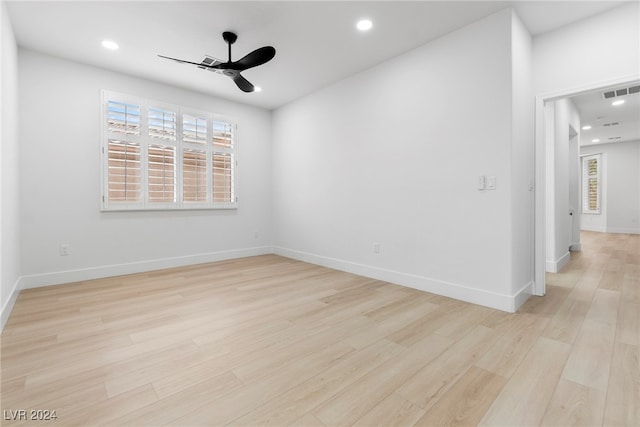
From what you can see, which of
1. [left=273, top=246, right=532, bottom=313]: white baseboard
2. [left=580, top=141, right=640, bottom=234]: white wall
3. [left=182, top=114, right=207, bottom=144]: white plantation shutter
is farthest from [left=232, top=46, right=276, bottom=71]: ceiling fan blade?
[left=580, top=141, right=640, bottom=234]: white wall

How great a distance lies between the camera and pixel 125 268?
4129mm

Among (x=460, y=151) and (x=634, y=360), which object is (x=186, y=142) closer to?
(x=460, y=151)

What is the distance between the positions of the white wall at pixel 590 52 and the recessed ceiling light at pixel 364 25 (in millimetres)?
1815

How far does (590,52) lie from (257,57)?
3.19m

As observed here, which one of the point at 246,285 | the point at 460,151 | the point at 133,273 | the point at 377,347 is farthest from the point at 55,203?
the point at 460,151

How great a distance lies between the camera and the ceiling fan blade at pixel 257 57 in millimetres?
2732

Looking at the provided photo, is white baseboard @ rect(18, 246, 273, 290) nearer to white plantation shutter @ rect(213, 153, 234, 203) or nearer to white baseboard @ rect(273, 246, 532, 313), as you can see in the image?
white plantation shutter @ rect(213, 153, 234, 203)

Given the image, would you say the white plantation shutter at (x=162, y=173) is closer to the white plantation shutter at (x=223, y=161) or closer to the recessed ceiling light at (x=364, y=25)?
the white plantation shutter at (x=223, y=161)

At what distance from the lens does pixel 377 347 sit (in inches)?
81.4

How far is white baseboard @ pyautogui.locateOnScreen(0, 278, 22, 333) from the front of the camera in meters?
2.38

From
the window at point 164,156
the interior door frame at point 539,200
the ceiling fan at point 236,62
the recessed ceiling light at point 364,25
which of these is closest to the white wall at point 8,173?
A: the window at point 164,156

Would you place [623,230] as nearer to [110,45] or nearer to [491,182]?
[491,182]

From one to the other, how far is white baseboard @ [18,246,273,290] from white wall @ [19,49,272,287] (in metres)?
0.01

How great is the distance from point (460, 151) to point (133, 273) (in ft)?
14.9
